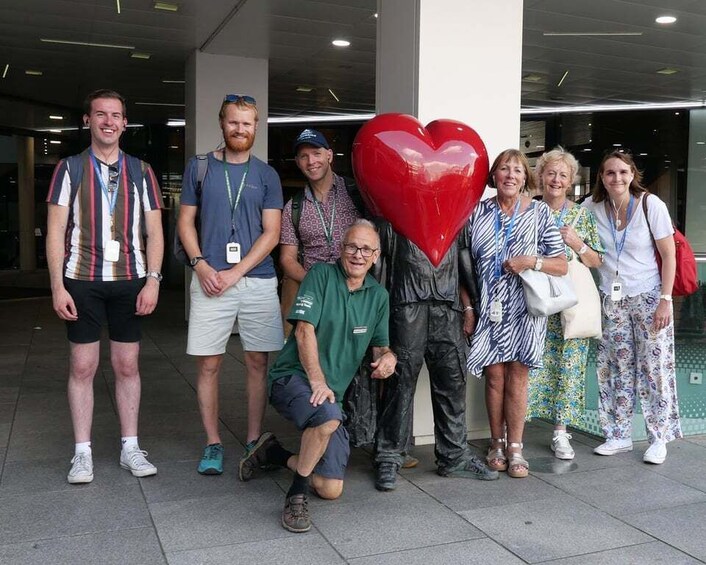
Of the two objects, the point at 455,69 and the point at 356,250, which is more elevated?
the point at 455,69

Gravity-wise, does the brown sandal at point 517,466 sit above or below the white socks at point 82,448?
below

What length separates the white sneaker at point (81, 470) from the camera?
357 cm

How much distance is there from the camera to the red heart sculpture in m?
3.50

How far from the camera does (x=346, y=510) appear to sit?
3.32 m

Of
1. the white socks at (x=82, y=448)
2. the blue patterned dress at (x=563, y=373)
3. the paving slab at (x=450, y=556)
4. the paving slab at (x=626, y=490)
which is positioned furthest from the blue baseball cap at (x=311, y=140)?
the paving slab at (x=626, y=490)

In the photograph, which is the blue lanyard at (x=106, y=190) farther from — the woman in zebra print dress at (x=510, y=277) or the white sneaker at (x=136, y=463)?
the woman in zebra print dress at (x=510, y=277)

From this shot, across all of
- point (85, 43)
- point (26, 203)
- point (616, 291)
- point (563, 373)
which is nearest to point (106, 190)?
point (563, 373)

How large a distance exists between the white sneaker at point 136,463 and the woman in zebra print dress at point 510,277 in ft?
5.53

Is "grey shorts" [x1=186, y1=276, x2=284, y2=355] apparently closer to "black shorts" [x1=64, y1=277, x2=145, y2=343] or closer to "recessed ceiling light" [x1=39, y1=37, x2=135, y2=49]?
"black shorts" [x1=64, y1=277, x2=145, y2=343]

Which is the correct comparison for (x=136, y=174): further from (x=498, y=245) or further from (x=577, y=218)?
(x=577, y=218)

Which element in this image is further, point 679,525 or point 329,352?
point 329,352

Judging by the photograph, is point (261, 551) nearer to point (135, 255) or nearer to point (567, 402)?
point (135, 255)

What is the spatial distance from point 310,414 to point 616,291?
6.41 ft

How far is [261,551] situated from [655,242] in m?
2.63
